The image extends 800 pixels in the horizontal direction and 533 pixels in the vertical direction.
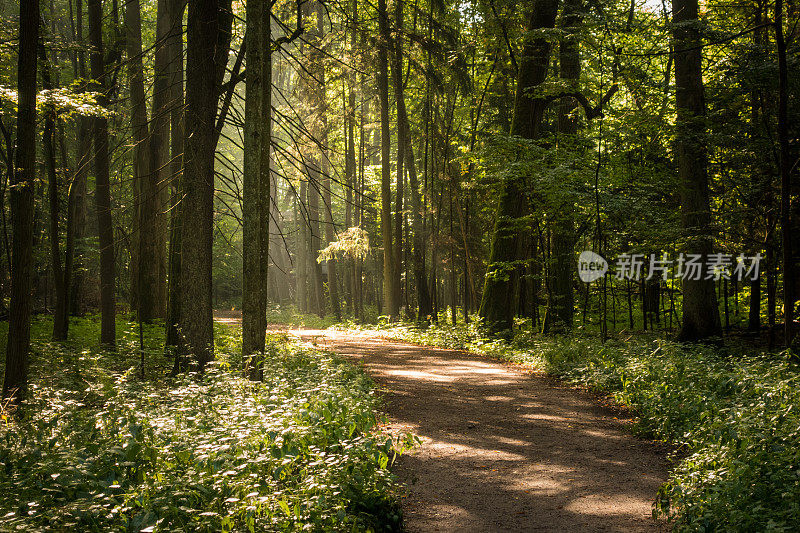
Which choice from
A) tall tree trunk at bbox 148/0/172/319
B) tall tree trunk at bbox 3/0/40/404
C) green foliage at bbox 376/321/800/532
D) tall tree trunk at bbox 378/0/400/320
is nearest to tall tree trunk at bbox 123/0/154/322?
tall tree trunk at bbox 148/0/172/319

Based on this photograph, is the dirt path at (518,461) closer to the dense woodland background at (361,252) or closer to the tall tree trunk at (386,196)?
the dense woodland background at (361,252)

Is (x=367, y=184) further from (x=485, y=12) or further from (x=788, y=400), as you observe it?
(x=788, y=400)

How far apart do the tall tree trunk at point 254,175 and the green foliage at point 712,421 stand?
213 inches

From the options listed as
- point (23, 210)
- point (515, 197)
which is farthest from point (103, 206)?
point (515, 197)

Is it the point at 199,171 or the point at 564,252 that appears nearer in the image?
the point at 199,171

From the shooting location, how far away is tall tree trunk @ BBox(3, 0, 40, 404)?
661 centimetres

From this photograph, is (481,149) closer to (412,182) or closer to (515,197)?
(515,197)

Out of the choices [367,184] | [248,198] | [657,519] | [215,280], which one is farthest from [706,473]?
[215,280]

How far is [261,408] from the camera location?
5559 mm

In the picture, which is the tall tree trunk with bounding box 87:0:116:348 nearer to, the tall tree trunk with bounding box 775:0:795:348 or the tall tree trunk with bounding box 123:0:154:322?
the tall tree trunk with bounding box 123:0:154:322

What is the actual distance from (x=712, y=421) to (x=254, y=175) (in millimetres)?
6439

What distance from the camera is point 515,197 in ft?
48.3

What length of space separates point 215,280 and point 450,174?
27.0m

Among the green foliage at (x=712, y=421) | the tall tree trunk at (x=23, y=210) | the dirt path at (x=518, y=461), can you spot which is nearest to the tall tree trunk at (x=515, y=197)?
the green foliage at (x=712, y=421)
